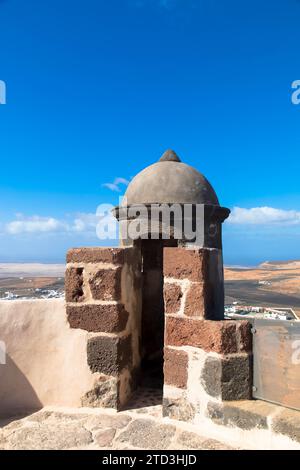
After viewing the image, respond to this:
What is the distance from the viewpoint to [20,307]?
3.09 m

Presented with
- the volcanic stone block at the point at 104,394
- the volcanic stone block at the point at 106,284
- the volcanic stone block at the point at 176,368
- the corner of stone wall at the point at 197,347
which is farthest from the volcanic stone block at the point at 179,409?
the volcanic stone block at the point at 106,284

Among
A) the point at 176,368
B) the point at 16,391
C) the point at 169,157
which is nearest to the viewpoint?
the point at 176,368

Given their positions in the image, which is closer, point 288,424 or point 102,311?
point 288,424

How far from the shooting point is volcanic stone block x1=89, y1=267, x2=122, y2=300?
114 inches

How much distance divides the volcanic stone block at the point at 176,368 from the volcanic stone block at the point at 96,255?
0.86 m

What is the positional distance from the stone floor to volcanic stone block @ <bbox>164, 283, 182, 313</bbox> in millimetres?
873

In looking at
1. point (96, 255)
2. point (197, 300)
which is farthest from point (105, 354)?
point (197, 300)

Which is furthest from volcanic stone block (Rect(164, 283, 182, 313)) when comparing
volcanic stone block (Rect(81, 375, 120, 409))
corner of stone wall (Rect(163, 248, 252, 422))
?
volcanic stone block (Rect(81, 375, 120, 409))

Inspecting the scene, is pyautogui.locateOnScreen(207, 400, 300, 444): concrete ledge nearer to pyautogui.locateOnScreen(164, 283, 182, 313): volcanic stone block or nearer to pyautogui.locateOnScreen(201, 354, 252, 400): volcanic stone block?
pyautogui.locateOnScreen(201, 354, 252, 400): volcanic stone block

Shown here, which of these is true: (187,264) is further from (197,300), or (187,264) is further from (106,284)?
(106,284)

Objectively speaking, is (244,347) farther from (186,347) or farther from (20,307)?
(20,307)

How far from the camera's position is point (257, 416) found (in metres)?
2.31

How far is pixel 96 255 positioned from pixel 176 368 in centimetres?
113

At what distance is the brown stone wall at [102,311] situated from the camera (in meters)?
2.91
